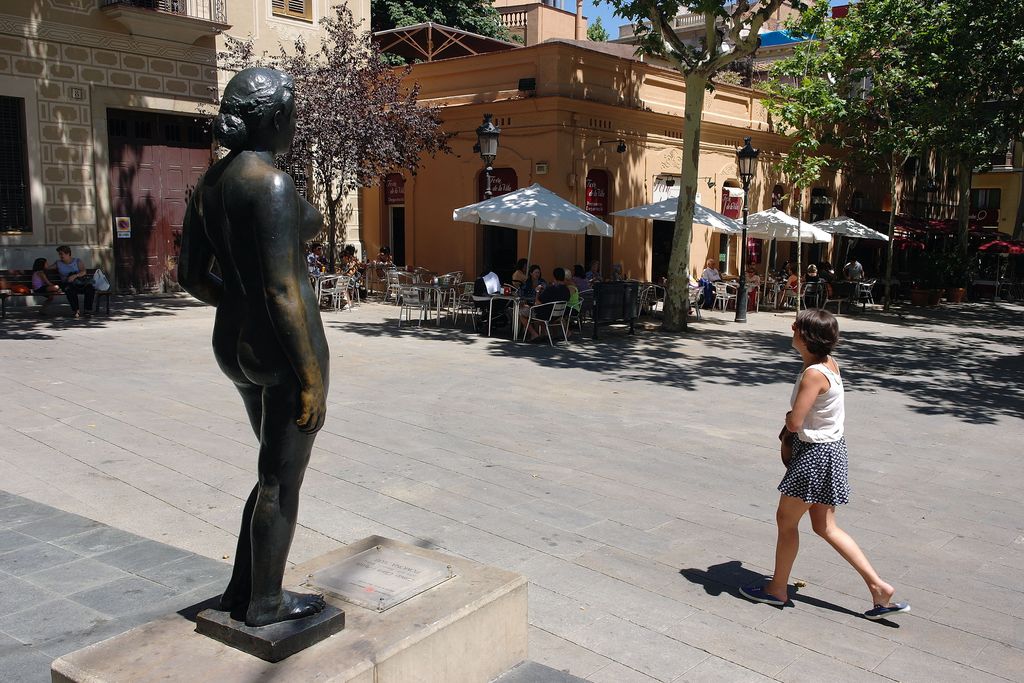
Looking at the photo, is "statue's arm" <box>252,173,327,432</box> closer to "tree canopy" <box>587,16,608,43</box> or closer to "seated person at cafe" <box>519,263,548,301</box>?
"seated person at cafe" <box>519,263,548,301</box>

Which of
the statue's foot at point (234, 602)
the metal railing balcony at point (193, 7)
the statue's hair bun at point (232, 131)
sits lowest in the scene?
the statue's foot at point (234, 602)

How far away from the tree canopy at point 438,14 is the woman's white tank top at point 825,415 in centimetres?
2818

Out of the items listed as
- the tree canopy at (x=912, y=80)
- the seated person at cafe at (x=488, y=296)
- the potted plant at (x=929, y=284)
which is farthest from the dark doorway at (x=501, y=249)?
the potted plant at (x=929, y=284)

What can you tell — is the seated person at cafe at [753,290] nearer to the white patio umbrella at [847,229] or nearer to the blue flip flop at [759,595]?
the white patio umbrella at [847,229]

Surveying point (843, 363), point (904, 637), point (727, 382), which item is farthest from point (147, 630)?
point (843, 363)

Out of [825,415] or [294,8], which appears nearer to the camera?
[825,415]

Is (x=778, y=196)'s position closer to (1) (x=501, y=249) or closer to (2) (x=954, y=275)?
(2) (x=954, y=275)

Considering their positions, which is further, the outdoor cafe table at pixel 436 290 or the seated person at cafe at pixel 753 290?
the seated person at cafe at pixel 753 290

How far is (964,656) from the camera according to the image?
13.0 feet

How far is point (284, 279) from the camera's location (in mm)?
2846

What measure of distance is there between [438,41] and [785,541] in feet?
74.7

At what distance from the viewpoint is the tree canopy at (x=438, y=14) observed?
102ft

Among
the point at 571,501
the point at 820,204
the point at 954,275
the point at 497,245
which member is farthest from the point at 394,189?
the point at 571,501

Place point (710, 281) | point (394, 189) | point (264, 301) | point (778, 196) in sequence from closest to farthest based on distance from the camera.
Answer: point (264, 301), point (710, 281), point (394, 189), point (778, 196)
